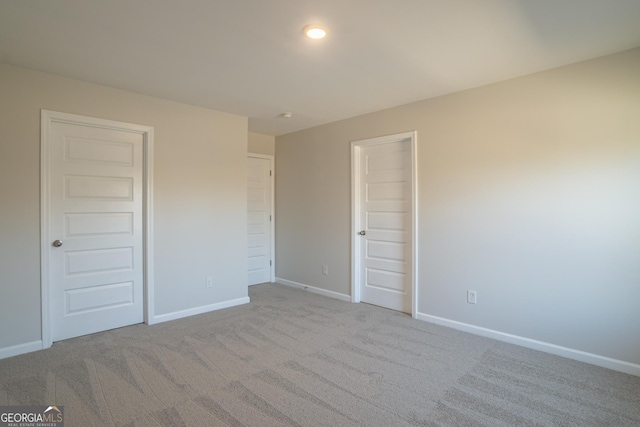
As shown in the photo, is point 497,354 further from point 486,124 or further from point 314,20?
point 314,20

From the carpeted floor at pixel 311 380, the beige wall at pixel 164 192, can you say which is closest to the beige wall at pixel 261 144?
the beige wall at pixel 164 192

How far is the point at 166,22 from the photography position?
84.1 inches

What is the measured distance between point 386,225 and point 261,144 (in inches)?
98.4

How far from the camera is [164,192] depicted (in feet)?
12.0

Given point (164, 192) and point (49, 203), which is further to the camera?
point (164, 192)

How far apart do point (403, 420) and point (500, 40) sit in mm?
2620

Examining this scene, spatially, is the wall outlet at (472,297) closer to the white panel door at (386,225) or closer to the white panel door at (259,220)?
the white panel door at (386,225)

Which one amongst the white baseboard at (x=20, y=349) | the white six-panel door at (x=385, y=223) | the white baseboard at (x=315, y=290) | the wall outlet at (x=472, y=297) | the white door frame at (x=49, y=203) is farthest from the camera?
the white baseboard at (x=315, y=290)

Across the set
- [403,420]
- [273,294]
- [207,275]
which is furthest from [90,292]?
[403,420]

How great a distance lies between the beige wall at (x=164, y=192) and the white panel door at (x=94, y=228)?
6.6 inches

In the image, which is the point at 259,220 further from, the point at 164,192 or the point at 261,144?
the point at 164,192

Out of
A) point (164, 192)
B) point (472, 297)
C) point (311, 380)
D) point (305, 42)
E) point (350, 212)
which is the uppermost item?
point (305, 42)

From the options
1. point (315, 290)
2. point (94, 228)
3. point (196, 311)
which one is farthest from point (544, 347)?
point (94, 228)

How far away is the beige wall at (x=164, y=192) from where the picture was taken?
2.78 meters
